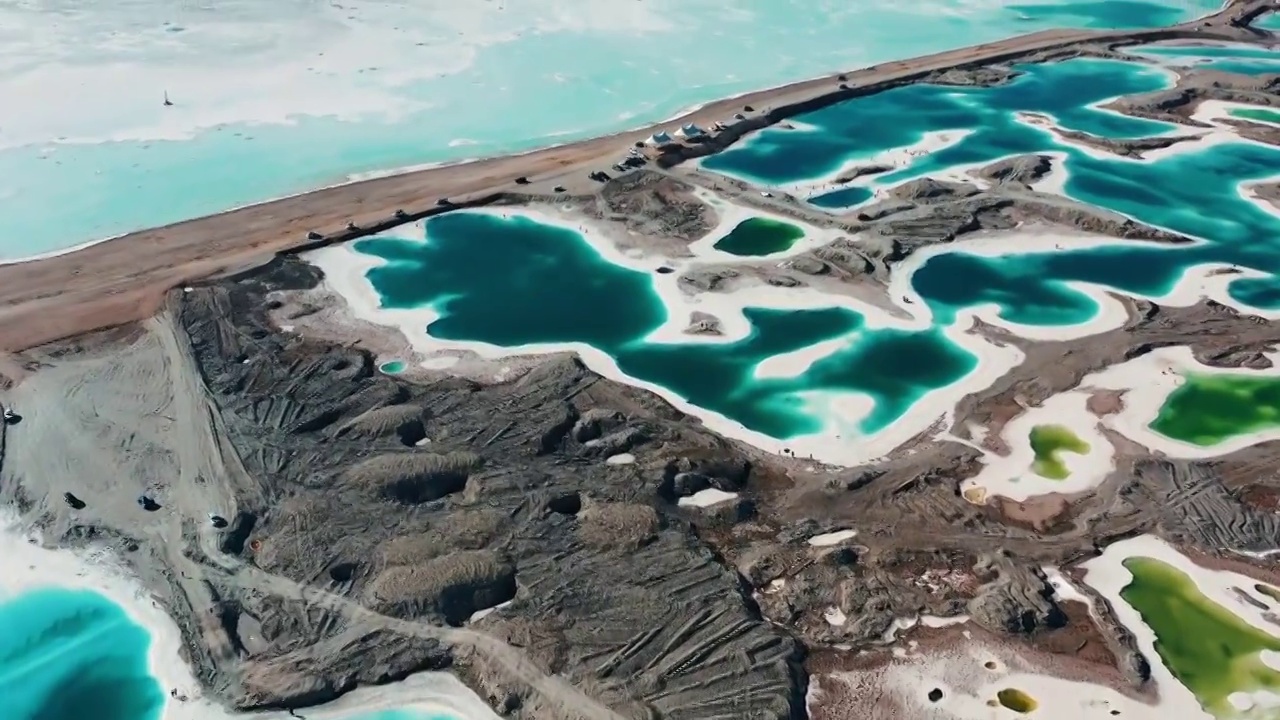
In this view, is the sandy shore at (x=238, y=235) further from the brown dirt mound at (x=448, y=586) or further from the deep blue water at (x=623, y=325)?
the brown dirt mound at (x=448, y=586)

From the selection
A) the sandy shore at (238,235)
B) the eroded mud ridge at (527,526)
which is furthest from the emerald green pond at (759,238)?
the eroded mud ridge at (527,526)

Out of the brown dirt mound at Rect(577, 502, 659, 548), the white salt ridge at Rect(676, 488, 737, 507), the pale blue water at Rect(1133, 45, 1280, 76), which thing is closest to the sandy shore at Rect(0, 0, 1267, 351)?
the brown dirt mound at Rect(577, 502, 659, 548)

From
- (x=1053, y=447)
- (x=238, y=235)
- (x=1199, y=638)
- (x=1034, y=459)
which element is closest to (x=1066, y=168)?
(x=1053, y=447)

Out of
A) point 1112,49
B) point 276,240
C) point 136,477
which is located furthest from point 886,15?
point 136,477

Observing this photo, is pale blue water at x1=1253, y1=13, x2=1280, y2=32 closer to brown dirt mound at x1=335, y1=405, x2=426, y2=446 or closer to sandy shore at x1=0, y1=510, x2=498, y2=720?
brown dirt mound at x1=335, y1=405, x2=426, y2=446

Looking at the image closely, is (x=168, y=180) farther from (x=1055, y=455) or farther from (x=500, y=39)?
(x=1055, y=455)
